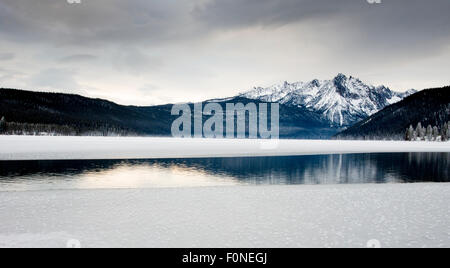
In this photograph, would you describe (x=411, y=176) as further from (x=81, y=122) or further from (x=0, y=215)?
(x=81, y=122)

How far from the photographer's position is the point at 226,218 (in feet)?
35.0

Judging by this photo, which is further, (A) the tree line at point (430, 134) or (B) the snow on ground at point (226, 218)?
(A) the tree line at point (430, 134)

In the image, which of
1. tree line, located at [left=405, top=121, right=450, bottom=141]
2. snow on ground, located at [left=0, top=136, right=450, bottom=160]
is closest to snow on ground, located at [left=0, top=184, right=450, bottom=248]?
snow on ground, located at [left=0, top=136, right=450, bottom=160]

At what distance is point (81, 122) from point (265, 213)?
203770 millimetres

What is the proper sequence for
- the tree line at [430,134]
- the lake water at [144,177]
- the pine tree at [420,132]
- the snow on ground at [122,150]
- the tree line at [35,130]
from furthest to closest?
the tree line at [35,130]
the pine tree at [420,132]
the tree line at [430,134]
the snow on ground at [122,150]
the lake water at [144,177]

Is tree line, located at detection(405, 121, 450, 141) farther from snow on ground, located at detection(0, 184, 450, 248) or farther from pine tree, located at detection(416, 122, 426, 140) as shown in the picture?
snow on ground, located at detection(0, 184, 450, 248)

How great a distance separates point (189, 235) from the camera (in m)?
8.80

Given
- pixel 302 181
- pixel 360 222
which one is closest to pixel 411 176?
pixel 302 181

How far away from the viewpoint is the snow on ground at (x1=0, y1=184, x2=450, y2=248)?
27.5ft

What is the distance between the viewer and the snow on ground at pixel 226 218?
8383 mm

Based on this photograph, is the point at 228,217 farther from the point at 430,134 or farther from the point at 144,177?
the point at 430,134

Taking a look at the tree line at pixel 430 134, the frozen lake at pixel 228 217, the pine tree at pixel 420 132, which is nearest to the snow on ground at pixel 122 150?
the frozen lake at pixel 228 217

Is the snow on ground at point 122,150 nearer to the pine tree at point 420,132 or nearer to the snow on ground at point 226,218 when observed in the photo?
the snow on ground at point 226,218

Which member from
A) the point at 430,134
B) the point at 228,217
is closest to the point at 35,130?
the point at 430,134
